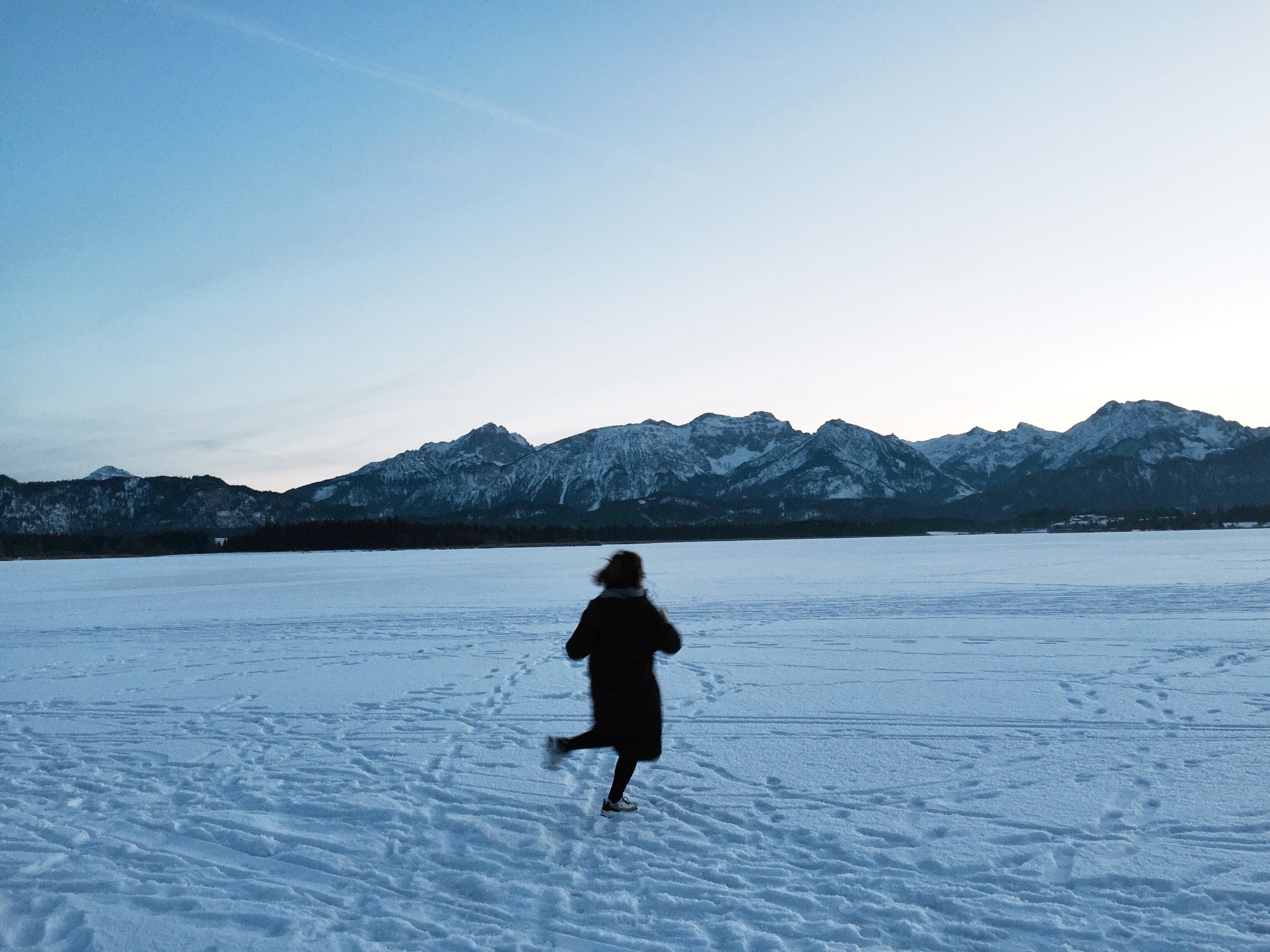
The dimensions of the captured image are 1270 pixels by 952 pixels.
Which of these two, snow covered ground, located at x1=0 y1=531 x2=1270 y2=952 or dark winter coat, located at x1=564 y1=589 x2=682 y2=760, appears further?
dark winter coat, located at x1=564 y1=589 x2=682 y2=760

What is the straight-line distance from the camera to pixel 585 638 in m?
5.75

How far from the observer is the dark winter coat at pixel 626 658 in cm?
570

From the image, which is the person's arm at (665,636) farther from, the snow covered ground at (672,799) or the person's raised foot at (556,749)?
the snow covered ground at (672,799)

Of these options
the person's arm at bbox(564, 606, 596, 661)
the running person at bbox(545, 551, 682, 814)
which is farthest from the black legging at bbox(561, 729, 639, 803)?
the person's arm at bbox(564, 606, 596, 661)

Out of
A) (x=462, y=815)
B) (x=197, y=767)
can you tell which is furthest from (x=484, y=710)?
(x=462, y=815)

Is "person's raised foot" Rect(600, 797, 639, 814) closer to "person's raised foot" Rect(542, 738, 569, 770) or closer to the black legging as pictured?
the black legging

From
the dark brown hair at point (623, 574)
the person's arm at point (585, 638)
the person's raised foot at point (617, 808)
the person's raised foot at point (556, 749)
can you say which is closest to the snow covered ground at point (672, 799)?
the person's raised foot at point (617, 808)

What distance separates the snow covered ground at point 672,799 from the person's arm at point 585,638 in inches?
41.3

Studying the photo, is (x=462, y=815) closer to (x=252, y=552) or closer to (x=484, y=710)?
(x=484, y=710)

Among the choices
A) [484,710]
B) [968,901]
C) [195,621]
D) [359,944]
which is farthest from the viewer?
[195,621]

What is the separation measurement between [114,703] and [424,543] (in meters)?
111

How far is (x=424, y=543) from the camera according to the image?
Answer: 119m

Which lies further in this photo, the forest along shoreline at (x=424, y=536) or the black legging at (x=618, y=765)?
the forest along shoreline at (x=424, y=536)

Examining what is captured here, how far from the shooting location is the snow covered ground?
420 cm
